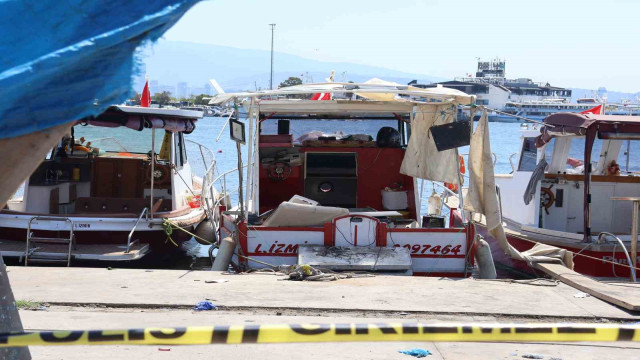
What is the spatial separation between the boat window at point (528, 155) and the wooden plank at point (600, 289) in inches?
177

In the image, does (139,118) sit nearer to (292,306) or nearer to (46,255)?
(46,255)

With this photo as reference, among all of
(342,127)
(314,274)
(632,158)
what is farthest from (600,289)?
(632,158)

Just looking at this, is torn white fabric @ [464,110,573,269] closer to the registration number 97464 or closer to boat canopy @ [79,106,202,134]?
the registration number 97464

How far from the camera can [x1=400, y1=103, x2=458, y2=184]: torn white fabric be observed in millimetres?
11383

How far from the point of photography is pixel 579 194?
42.0 ft

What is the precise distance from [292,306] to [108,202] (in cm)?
708

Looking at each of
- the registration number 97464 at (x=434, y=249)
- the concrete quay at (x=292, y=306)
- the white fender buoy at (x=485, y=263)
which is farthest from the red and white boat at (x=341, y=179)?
the concrete quay at (x=292, y=306)

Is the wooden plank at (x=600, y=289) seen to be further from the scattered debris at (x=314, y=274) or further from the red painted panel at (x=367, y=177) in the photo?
the red painted panel at (x=367, y=177)

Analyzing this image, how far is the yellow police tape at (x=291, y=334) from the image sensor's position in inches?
121

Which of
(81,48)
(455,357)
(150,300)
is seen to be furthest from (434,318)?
(81,48)

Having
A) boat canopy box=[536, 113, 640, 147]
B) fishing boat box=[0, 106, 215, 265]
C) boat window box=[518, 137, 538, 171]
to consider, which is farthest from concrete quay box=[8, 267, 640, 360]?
boat window box=[518, 137, 538, 171]

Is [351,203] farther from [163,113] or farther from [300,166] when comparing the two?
[163,113]

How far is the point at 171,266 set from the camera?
14.5 m

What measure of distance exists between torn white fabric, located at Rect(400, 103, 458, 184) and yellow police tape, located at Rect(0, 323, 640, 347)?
8043mm
